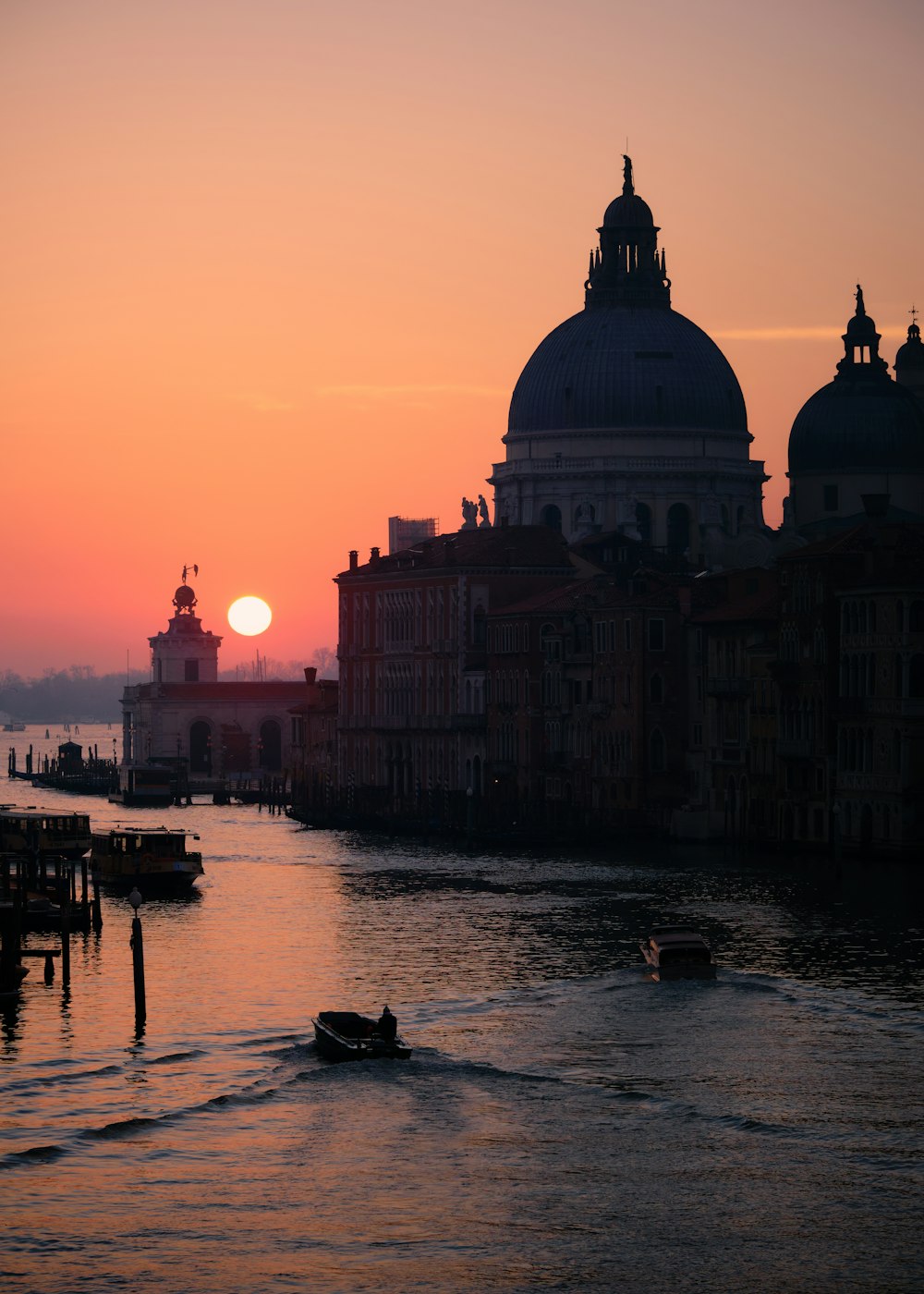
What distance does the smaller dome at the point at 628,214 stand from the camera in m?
164

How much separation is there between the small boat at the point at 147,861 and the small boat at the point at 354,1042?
37.6 meters

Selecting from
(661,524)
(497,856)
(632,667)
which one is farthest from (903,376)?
(497,856)

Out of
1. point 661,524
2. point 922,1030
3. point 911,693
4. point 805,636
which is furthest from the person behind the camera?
point 661,524

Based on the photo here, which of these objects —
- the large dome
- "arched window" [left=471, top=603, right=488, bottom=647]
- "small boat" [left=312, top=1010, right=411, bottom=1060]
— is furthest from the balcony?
the large dome

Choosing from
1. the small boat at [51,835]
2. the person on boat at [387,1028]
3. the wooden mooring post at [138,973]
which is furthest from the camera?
the small boat at [51,835]

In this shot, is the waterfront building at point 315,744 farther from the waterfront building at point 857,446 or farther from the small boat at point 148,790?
the waterfront building at point 857,446

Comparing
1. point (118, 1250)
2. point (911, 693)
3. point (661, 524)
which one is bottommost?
point (118, 1250)

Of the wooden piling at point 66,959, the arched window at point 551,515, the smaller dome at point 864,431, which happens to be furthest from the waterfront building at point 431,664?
the wooden piling at point 66,959

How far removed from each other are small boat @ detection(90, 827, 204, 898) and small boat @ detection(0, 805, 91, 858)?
1.57 metres

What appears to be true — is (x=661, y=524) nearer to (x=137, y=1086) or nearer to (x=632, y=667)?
(x=632, y=667)

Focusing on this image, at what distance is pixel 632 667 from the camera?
370ft

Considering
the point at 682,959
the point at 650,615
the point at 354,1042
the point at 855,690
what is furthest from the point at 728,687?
the point at 354,1042

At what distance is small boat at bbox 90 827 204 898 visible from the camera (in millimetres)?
93125

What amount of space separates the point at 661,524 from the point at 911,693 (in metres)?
65.4
